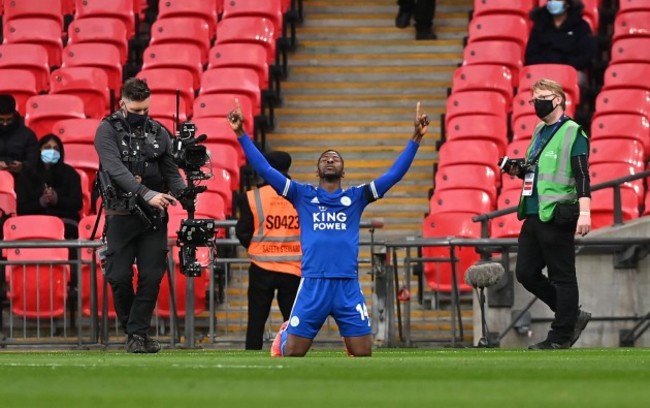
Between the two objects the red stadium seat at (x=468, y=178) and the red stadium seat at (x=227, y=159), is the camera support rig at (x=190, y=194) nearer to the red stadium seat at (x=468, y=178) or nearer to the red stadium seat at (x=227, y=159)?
the red stadium seat at (x=227, y=159)

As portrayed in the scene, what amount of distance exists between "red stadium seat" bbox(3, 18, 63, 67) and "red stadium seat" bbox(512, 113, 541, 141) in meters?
6.25

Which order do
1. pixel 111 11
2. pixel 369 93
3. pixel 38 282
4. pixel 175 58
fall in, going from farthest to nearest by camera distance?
pixel 111 11, pixel 369 93, pixel 175 58, pixel 38 282

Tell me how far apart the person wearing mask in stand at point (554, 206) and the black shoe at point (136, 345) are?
285cm

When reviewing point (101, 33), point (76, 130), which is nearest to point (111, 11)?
point (101, 33)

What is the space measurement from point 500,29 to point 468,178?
2934 millimetres

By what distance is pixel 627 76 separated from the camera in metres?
21.0

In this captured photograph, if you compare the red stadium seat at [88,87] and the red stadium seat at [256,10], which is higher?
the red stadium seat at [256,10]

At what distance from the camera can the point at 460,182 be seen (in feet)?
66.1

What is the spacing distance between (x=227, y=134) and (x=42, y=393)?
1204cm

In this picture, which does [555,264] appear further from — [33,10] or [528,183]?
[33,10]

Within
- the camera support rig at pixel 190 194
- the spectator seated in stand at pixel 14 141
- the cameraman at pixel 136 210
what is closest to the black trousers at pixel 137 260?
the cameraman at pixel 136 210

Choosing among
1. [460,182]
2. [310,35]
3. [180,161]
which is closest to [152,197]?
[180,161]

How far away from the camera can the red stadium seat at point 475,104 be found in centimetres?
2117

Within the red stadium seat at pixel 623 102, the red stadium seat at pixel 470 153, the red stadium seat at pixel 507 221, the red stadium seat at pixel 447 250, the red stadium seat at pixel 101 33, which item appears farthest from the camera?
the red stadium seat at pixel 101 33
